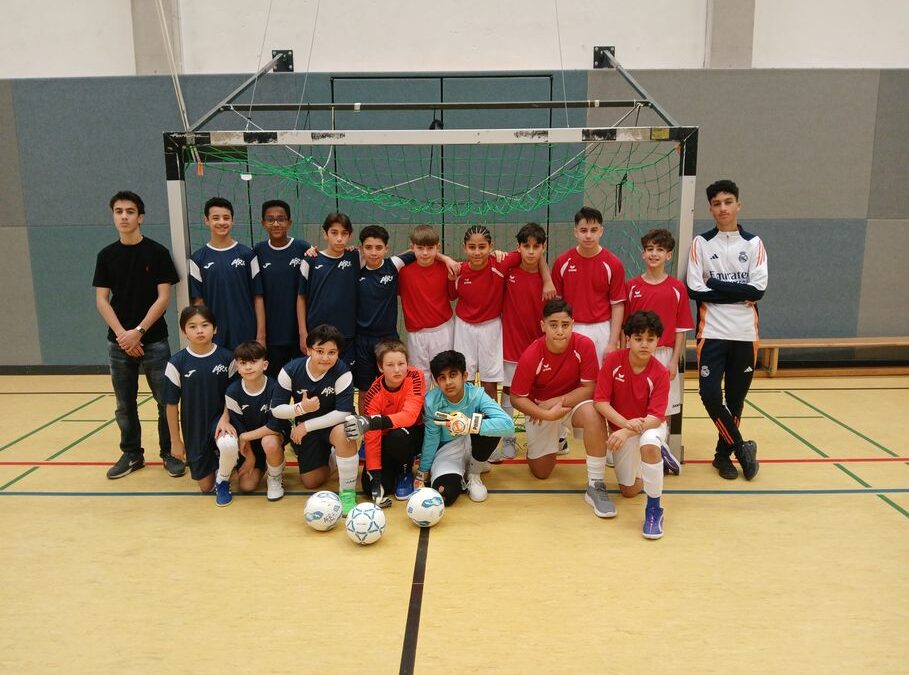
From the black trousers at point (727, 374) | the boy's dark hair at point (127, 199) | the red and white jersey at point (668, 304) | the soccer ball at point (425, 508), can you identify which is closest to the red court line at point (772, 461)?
the black trousers at point (727, 374)

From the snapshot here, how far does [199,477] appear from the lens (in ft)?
13.2

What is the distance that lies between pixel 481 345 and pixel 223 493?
1.94 meters

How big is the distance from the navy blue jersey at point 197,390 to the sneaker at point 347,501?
3.06 feet

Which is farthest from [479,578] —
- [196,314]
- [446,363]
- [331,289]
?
[196,314]

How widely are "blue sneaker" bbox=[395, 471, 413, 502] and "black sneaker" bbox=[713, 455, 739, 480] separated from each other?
2071mm

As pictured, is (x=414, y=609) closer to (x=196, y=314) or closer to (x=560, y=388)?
(x=560, y=388)

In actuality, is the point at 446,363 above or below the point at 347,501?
above

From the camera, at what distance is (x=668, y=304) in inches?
162

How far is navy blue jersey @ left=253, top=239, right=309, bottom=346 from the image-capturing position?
4.36 meters

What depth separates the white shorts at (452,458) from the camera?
12.7 ft

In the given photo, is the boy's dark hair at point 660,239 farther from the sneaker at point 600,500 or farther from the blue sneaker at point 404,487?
the blue sneaker at point 404,487

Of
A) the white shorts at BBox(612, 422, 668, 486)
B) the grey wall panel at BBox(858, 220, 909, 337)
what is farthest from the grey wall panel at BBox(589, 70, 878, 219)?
the white shorts at BBox(612, 422, 668, 486)

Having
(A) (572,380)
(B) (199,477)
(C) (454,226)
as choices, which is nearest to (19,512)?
(B) (199,477)

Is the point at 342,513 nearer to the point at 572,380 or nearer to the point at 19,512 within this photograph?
the point at 572,380
